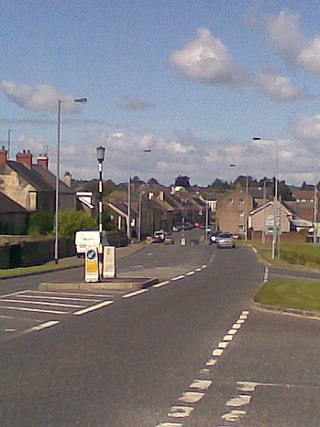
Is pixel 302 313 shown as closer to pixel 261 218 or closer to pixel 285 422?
pixel 285 422

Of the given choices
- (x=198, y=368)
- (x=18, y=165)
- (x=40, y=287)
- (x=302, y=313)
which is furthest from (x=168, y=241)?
(x=198, y=368)

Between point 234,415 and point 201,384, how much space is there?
5.93 feet

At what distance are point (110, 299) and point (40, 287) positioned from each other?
4.89m

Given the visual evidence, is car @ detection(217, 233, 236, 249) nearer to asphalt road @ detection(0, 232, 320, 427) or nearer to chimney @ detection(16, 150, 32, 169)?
chimney @ detection(16, 150, 32, 169)

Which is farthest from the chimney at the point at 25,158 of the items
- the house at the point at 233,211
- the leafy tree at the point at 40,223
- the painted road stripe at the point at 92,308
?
the painted road stripe at the point at 92,308

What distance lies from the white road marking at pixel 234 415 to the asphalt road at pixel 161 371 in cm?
1

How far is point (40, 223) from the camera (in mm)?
82125

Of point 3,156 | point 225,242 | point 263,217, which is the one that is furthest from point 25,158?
point 263,217

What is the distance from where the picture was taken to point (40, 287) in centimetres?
2823

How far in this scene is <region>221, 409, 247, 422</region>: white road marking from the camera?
28.4ft

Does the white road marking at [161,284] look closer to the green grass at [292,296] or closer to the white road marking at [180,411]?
the green grass at [292,296]

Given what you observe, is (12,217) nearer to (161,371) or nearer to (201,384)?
(161,371)

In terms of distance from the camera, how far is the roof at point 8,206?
255ft

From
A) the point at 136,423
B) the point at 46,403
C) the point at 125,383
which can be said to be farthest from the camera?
the point at 125,383
